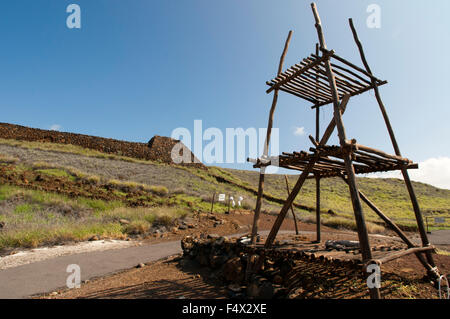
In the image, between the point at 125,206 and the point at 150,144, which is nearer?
the point at 125,206

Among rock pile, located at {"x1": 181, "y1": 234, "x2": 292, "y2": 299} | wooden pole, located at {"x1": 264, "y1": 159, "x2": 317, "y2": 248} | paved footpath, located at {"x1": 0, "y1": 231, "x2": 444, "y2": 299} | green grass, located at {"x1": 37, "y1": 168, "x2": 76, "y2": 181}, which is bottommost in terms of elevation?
paved footpath, located at {"x1": 0, "y1": 231, "x2": 444, "y2": 299}

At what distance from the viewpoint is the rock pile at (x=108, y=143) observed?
27.9 metres

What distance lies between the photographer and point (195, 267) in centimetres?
605

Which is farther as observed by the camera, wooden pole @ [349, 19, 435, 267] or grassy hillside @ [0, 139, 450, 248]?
grassy hillside @ [0, 139, 450, 248]

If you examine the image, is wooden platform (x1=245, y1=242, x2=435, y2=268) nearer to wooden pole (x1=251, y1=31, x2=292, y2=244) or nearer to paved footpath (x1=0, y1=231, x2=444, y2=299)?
wooden pole (x1=251, y1=31, x2=292, y2=244)

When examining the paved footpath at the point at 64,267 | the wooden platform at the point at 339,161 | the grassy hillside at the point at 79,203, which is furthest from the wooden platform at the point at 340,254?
the grassy hillside at the point at 79,203

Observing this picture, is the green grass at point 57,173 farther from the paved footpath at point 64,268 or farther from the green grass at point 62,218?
the paved footpath at point 64,268

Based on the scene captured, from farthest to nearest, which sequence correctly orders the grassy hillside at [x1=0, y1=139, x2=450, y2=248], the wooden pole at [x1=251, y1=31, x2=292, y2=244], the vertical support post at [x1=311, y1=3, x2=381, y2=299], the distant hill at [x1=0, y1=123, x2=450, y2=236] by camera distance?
the distant hill at [x1=0, y1=123, x2=450, y2=236] → the grassy hillside at [x1=0, y1=139, x2=450, y2=248] → the wooden pole at [x1=251, y1=31, x2=292, y2=244] → the vertical support post at [x1=311, y1=3, x2=381, y2=299]

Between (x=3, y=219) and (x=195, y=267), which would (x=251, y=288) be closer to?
(x=195, y=267)

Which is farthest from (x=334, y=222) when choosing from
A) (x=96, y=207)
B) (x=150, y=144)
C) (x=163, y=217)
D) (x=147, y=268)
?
(x=150, y=144)

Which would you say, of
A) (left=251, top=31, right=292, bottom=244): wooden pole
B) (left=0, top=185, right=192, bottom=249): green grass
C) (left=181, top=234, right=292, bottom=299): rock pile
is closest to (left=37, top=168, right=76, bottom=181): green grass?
(left=0, top=185, right=192, bottom=249): green grass

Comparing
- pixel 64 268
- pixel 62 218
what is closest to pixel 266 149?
pixel 64 268

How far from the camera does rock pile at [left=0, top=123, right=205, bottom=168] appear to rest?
91.7 feet

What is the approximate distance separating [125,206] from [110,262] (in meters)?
6.92
